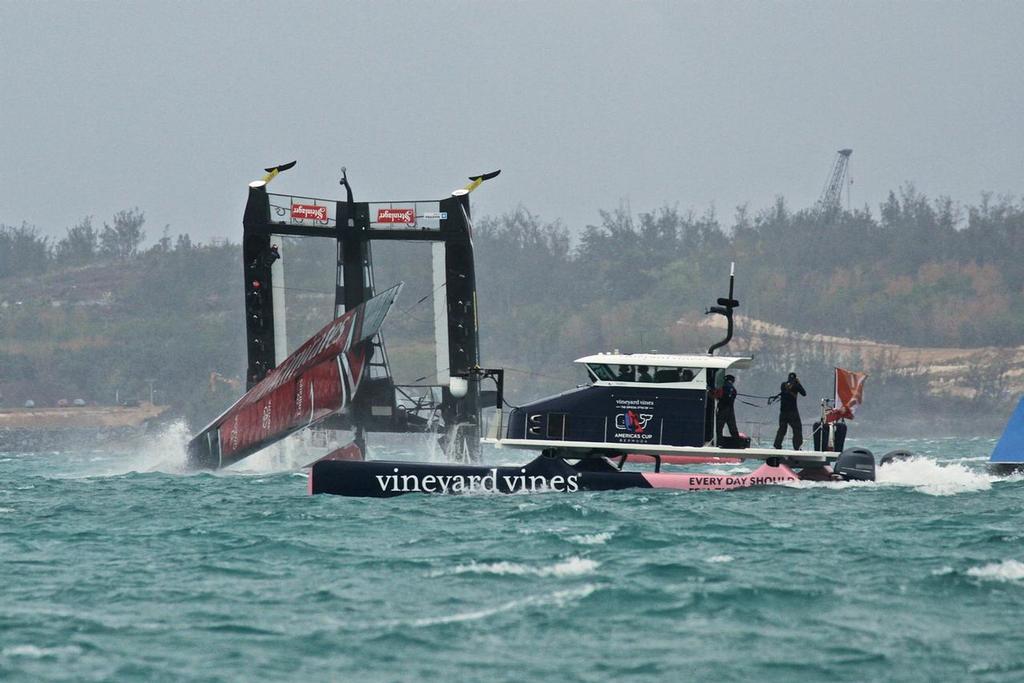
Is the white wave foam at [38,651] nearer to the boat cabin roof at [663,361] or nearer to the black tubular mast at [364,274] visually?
the boat cabin roof at [663,361]

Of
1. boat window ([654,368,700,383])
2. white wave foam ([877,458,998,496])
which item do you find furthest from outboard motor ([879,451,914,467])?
boat window ([654,368,700,383])

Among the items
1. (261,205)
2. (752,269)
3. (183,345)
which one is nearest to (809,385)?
(752,269)

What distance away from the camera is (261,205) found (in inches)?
1784

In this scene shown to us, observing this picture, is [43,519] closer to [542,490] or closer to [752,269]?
[542,490]

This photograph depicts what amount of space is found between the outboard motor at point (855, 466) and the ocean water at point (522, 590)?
6.41 ft

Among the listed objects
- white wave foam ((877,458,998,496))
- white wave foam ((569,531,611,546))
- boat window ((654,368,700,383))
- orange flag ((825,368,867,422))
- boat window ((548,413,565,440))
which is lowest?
white wave foam ((569,531,611,546))

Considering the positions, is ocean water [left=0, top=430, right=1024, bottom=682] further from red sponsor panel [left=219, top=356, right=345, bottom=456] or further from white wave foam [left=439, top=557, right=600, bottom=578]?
red sponsor panel [left=219, top=356, right=345, bottom=456]

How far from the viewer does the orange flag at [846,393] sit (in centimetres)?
2964

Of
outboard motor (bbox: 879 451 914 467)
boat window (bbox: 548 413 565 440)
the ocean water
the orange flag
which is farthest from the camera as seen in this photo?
outboard motor (bbox: 879 451 914 467)

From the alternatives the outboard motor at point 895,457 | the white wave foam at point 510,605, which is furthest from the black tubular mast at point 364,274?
the white wave foam at point 510,605

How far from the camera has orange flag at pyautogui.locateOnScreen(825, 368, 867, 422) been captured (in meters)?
29.6

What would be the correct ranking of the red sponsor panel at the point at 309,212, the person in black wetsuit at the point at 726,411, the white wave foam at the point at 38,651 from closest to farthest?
the white wave foam at the point at 38,651, the person in black wetsuit at the point at 726,411, the red sponsor panel at the point at 309,212

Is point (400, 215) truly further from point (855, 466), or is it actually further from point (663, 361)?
point (855, 466)

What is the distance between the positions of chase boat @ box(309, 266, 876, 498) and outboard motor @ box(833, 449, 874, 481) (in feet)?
5.48
